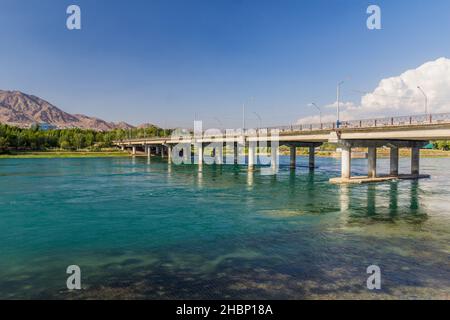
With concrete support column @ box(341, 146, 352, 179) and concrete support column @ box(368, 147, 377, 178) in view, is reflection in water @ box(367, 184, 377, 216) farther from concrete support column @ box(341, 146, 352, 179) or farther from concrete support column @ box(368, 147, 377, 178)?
concrete support column @ box(368, 147, 377, 178)

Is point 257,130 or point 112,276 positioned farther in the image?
point 257,130

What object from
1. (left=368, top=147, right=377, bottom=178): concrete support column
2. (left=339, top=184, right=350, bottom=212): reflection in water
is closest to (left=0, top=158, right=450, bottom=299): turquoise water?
(left=339, top=184, right=350, bottom=212): reflection in water

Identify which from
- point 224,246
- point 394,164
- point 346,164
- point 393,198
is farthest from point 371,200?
point 394,164

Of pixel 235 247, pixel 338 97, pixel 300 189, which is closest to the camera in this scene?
pixel 235 247

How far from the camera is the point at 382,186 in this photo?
63281 mm

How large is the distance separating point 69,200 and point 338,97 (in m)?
52.0

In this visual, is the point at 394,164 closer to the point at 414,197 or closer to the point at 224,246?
the point at 414,197

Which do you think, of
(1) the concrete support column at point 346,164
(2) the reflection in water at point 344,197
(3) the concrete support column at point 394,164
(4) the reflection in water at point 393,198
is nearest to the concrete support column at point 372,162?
(4) the reflection in water at point 393,198

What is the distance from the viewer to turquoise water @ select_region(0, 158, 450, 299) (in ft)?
58.1

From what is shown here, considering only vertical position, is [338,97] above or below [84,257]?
above

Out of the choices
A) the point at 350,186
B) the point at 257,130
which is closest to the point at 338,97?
the point at 350,186
